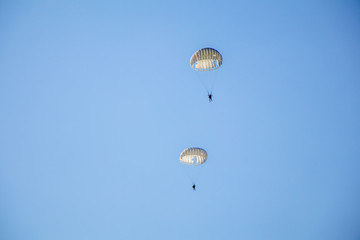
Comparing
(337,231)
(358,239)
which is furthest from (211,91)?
(358,239)

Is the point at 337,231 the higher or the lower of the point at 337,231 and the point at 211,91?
the lower

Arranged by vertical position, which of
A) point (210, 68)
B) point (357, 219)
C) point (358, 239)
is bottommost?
point (358, 239)

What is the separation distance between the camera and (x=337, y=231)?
2320 cm

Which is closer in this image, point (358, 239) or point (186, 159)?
point (186, 159)

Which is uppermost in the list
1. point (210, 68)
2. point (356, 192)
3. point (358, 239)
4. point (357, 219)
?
point (210, 68)

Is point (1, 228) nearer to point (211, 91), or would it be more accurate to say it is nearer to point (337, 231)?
point (211, 91)

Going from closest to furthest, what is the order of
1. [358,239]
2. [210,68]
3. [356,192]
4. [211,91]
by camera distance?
[210,68] < [211,91] < [356,192] < [358,239]

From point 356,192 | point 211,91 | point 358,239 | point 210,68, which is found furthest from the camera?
point 358,239

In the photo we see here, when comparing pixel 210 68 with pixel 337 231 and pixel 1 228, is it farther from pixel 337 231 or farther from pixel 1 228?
pixel 1 228

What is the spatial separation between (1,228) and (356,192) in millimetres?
32649

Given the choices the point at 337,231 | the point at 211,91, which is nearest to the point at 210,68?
the point at 211,91

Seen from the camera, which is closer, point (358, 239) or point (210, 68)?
point (210, 68)

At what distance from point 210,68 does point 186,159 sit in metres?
5.78

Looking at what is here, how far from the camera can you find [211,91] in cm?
1802
